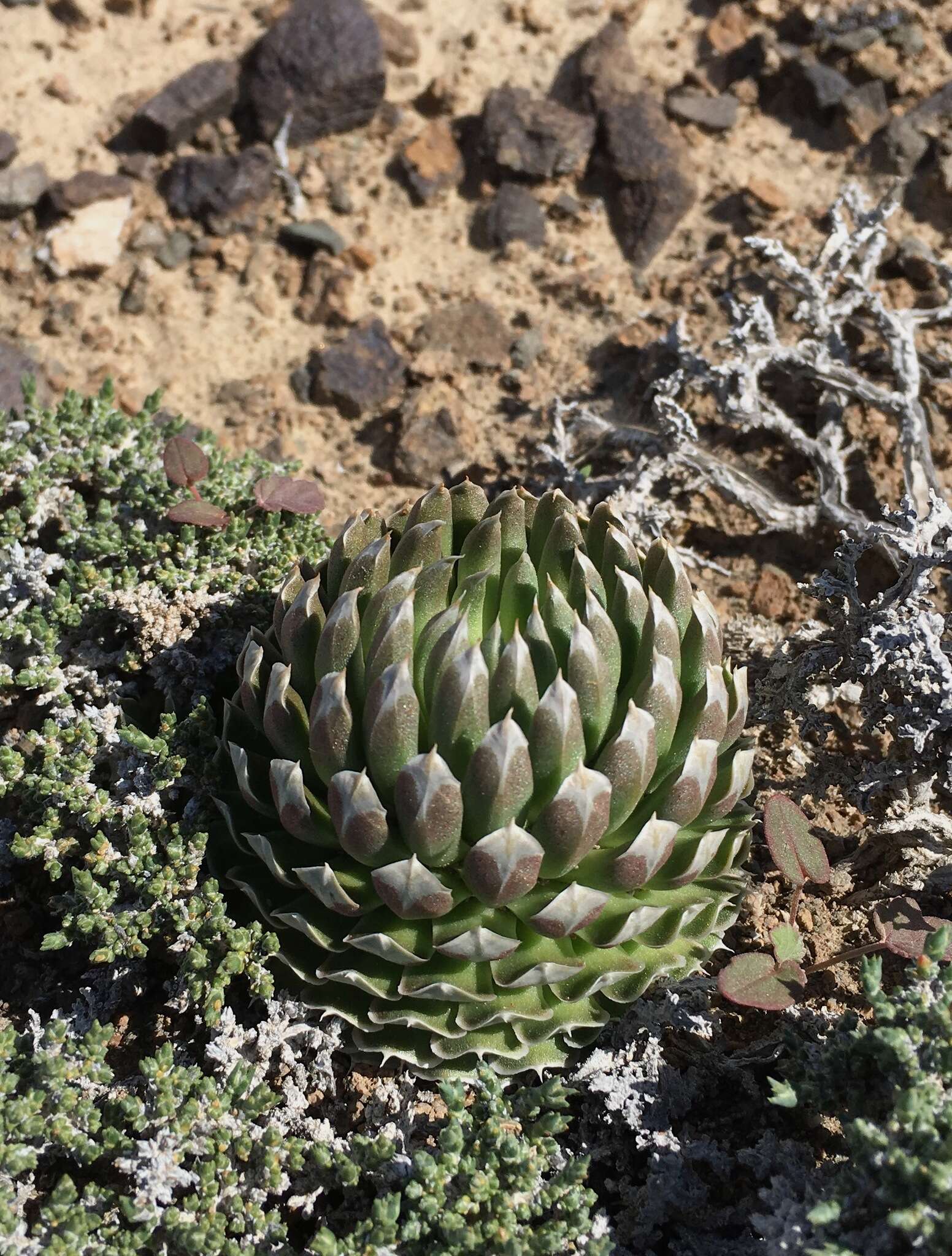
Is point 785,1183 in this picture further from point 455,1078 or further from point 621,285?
point 621,285

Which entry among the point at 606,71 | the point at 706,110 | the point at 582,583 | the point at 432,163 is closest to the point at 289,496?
the point at 582,583

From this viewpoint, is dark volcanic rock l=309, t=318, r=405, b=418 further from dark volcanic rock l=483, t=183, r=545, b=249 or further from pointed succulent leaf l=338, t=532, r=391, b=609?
pointed succulent leaf l=338, t=532, r=391, b=609

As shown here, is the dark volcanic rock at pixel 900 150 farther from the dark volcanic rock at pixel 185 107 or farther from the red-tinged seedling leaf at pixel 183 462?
the red-tinged seedling leaf at pixel 183 462

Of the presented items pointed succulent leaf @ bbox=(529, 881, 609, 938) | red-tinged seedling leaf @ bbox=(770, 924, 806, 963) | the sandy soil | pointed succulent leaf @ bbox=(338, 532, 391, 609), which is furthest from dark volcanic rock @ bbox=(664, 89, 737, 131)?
pointed succulent leaf @ bbox=(529, 881, 609, 938)

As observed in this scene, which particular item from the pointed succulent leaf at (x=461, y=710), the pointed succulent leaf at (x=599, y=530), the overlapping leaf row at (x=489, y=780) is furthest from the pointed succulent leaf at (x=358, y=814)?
the pointed succulent leaf at (x=599, y=530)

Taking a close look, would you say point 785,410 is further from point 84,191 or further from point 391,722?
point 84,191

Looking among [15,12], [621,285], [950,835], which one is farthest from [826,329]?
[15,12]

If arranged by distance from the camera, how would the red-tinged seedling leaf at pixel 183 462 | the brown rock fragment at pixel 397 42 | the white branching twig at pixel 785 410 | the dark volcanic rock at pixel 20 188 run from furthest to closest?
the brown rock fragment at pixel 397 42, the dark volcanic rock at pixel 20 188, the white branching twig at pixel 785 410, the red-tinged seedling leaf at pixel 183 462
